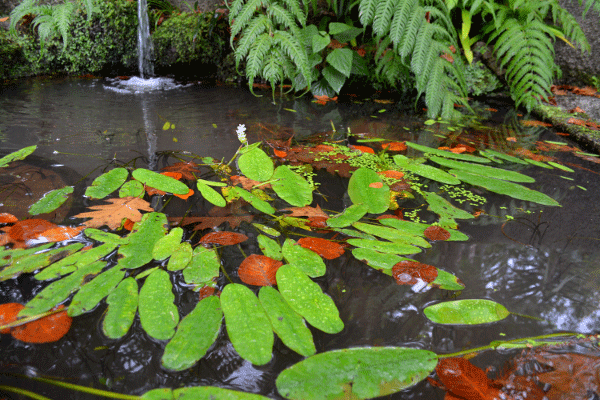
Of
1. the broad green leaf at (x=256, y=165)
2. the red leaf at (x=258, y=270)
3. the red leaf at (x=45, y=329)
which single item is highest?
the broad green leaf at (x=256, y=165)

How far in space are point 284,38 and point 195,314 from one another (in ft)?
6.69

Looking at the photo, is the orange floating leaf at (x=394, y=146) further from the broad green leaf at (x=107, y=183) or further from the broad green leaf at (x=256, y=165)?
the broad green leaf at (x=107, y=183)

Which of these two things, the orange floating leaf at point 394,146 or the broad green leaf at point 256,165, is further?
the orange floating leaf at point 394,146

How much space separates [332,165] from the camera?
154 centimetres

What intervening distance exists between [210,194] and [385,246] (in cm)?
60

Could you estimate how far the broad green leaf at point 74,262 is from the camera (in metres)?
0.79

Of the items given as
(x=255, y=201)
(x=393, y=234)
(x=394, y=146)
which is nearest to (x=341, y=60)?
(x=394, y=146)

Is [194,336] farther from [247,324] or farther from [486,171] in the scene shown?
[486,171]

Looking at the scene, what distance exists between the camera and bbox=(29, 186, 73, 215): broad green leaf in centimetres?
105

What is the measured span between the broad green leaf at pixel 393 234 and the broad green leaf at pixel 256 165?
17.5 inches

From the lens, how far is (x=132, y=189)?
1175mm

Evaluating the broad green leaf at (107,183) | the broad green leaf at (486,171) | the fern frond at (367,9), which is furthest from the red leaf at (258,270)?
the fern frond at (367,9)

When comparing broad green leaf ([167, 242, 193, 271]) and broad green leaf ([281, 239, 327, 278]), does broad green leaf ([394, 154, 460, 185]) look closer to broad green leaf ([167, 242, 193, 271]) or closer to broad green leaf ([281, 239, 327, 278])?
broad green leaf ([281, 239, 327, 278])

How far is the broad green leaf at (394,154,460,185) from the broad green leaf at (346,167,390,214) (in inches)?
7.7
